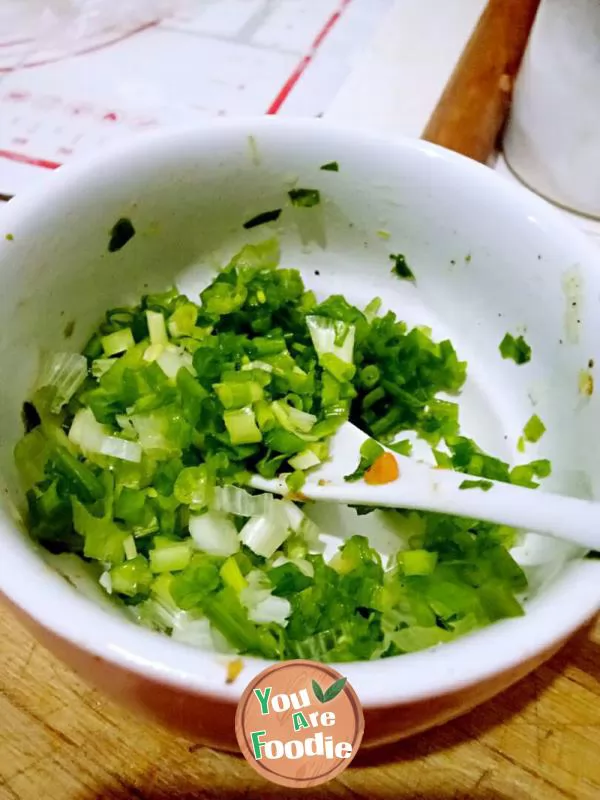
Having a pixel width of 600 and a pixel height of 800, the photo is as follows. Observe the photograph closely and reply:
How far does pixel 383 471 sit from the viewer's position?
66 centimetres

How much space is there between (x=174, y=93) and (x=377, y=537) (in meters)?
0.67

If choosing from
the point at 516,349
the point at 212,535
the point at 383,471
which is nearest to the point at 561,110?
the point at 516,349

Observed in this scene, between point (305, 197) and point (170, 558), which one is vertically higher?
point (305, 197)

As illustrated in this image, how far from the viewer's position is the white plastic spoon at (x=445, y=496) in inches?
20.7

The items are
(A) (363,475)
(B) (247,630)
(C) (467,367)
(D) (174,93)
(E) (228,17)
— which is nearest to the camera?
(B) (247,630)

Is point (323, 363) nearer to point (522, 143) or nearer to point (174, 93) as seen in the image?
point (522, 143)

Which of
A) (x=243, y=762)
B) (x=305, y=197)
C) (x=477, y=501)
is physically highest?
(x=305, y=197)

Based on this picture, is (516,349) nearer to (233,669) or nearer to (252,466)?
(252,466)

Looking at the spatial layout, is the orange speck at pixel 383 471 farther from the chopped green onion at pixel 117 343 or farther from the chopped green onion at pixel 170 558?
the chopped green onion at pixel 117 343

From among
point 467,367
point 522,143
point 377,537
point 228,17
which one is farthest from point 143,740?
point 228,17

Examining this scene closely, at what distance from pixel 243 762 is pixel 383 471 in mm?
255

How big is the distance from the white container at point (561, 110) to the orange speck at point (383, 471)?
44cm

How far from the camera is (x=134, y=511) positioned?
65cm

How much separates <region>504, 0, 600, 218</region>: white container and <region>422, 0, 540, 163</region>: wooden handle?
0.04 metres
